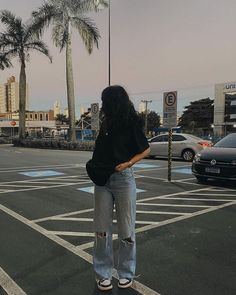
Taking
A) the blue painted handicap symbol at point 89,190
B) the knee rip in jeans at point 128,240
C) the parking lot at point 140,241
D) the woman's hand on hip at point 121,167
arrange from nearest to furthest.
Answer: the woman's hand on hip at point 121,167
the knee rip in jeans at point 128,240
the parking lot at point 140,241
the blue painted handicap symbol at point 89,190

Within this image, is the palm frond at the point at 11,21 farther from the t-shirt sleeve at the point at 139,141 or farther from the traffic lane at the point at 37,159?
the t-shirt sleeve at the point at 139,141

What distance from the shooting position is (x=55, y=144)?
33156 millimetres

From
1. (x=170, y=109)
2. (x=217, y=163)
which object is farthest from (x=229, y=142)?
(x=170, y=109)

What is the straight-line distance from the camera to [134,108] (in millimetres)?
3697

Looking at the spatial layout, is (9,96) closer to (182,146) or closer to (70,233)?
(182,146)

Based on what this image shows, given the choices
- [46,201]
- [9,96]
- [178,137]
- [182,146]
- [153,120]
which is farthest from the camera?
[9,96]

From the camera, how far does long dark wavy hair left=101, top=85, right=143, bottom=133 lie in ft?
11.8

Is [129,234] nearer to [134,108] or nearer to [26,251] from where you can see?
[134,108]

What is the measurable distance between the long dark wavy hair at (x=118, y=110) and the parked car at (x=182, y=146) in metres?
15.9

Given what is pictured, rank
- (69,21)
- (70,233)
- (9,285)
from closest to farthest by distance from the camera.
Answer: (9,285) → (70,233) → (69,21)

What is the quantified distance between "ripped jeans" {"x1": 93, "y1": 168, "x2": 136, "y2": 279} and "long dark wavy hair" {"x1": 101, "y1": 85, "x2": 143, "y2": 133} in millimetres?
418

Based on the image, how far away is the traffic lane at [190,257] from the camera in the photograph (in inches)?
153

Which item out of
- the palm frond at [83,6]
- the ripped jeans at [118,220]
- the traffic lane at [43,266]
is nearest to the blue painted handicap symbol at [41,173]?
the traffic lane at [43,266]

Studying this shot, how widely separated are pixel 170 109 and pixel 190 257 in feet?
23.0
